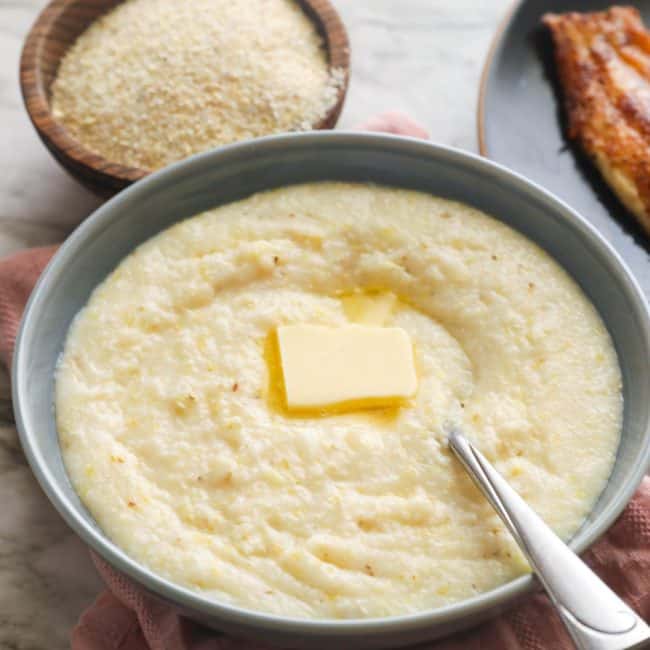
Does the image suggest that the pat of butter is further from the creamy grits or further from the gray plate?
the gray plate

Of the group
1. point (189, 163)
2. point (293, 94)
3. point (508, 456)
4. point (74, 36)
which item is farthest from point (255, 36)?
point (508, 456)

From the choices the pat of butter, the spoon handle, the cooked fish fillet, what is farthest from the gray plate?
the spoon handle

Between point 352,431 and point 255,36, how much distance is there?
4.78ft

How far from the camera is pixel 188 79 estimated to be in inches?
112

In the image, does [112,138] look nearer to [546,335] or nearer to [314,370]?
[314,370]

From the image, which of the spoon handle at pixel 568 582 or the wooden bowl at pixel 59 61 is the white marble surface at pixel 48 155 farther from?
the spoon handle at pixel 568 582

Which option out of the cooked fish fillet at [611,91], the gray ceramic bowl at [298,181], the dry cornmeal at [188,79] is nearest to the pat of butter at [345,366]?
the gray ceramic bowl at [298,181]

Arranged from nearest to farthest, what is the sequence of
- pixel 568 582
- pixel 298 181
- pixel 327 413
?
pixel 568 582 → pixel 327 413 → pixel 298 181

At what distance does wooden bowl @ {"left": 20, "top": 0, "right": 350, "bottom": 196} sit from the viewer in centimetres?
259

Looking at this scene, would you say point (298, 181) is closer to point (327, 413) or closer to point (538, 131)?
point (327, 413)

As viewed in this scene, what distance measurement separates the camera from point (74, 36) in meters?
2.98

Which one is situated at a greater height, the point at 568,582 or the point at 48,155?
the point at 568,582

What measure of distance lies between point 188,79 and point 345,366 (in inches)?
45.6

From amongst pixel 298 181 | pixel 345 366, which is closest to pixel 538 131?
pixel 298 181
